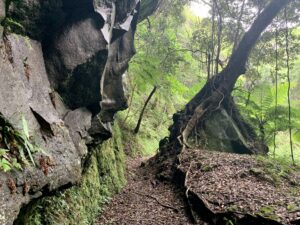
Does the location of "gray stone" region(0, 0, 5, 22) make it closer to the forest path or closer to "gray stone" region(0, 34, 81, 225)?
"gray stone" region(0, 34, 81, 225)

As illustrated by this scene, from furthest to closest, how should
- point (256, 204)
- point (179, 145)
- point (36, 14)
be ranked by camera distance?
point (179, 145)
point (256, 204)
point (36, 14)

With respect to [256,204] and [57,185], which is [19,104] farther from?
[256,204]

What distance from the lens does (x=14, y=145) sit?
9.53 ft

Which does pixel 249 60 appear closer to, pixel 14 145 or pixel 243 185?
pixel 243 185

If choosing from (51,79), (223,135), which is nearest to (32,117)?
(51,79)

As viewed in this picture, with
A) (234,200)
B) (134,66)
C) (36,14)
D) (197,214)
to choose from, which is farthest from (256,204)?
(134,66)

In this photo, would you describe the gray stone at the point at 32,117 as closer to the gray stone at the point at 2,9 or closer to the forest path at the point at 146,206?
the gray stone at the point at 2,9

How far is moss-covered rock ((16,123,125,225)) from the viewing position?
14.0 ft

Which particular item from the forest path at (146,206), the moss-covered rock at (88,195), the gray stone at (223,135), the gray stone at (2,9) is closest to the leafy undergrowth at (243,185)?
A: the forest path at (146,206)

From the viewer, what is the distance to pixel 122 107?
752cm

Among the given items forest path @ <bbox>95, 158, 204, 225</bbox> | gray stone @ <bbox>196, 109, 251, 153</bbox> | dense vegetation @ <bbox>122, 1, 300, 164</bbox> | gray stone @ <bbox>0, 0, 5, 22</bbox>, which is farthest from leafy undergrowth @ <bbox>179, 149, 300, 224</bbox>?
gray stone @ <bbox>0, 0, 5, 22</bbox>

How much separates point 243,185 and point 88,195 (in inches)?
123

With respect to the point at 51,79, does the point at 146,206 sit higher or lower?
lower

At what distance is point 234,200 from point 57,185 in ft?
10.6
